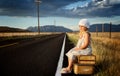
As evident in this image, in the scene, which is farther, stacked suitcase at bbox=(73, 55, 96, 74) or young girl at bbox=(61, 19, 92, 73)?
young girl at bbox=(61, 19, 92, 73)

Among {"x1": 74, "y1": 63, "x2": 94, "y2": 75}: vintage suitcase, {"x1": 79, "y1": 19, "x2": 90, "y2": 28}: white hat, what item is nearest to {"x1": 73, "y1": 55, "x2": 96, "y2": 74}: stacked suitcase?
{"x1": 74, "y1": 63, "x2": 94, "y2": 75}: vintage suitcase

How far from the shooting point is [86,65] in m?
8.49

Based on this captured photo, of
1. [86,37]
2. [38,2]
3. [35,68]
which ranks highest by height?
[38,2]

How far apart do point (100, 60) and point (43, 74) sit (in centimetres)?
322

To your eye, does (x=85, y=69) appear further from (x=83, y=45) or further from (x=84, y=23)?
(x=84, y=23)

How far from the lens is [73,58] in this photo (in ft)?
28.9

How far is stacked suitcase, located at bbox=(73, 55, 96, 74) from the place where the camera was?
8508 millimetres

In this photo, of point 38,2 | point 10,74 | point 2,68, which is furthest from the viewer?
point 38,2

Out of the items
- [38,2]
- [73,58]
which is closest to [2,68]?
[73,58]

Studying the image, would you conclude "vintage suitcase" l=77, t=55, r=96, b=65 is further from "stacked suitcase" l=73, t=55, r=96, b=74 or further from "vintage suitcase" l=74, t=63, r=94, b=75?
"vintage suitcase" l=74, t=63, r=94, b=75

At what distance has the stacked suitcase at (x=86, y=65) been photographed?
27.9ft

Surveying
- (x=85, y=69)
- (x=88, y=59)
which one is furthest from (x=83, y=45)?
(x=85, y=69)

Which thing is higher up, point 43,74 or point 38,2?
point 38,2

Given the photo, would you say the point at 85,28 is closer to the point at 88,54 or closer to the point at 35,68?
the point at 88,54
